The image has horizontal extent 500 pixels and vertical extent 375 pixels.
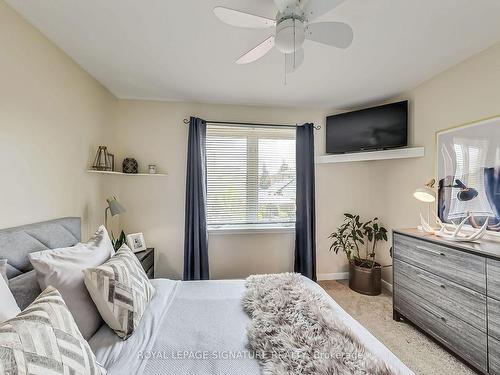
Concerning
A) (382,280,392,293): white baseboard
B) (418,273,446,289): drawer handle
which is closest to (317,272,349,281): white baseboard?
(382,280,392,293): white baseboard

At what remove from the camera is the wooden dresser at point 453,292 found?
5.10 ft

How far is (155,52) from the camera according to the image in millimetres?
1939

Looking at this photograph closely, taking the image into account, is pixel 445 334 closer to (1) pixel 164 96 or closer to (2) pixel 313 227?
(2) pixel 313 227

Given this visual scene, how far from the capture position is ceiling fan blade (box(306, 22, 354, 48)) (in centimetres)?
134

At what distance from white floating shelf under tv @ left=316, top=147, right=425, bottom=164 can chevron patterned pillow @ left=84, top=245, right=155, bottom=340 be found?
271 cm

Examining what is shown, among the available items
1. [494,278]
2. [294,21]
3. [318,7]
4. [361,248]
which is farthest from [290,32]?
[361,248]

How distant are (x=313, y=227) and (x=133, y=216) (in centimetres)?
236

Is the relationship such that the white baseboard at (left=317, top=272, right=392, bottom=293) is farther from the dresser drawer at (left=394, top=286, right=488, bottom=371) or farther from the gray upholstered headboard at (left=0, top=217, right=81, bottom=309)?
the gray upholstered headboard at (left=0, top=217, right=81, bottom=309)

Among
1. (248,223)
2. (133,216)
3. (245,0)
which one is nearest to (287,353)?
(245,0)

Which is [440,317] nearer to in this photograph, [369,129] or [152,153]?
[369,129]

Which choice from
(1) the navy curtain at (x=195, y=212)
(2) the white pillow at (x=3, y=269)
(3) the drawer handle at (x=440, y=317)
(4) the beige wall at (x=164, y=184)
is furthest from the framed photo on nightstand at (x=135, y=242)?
(3) the drawer handle at (x=440, y=317)

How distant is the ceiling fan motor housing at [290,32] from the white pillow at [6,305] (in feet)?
5.78

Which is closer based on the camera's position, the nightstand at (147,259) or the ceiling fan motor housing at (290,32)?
the ceiling fan motor housing at (290,32)

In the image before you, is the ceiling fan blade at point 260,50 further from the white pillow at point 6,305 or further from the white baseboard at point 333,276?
the white baseboard at point 333,276
